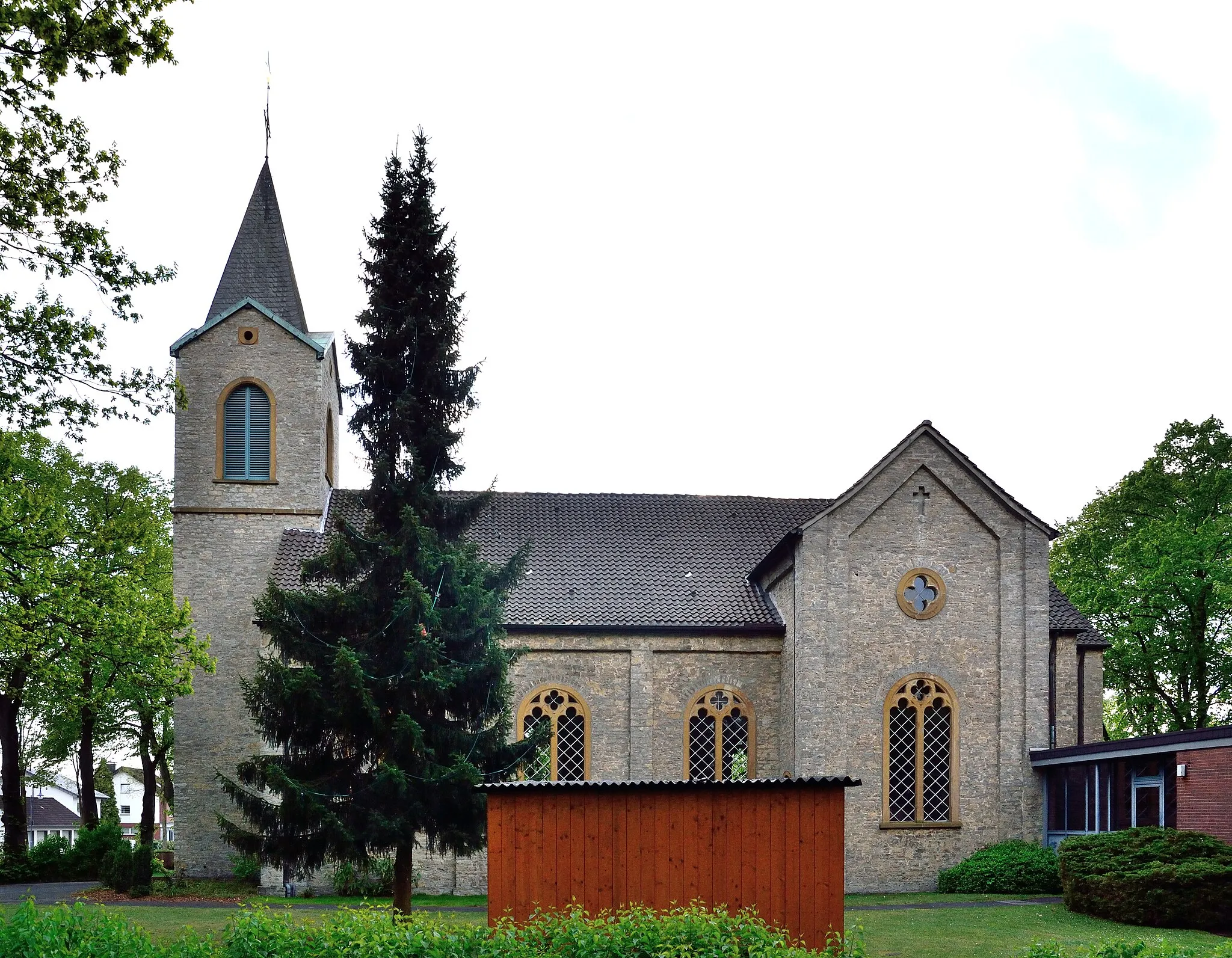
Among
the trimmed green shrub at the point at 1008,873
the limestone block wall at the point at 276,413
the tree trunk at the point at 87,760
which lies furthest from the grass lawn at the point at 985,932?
the tree trunk at the point at 87,760

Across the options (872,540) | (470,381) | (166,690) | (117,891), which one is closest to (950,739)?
(872,540)

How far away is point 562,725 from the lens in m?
29.0

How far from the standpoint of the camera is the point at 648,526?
3312 centimetres

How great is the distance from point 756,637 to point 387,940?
63.1 ft

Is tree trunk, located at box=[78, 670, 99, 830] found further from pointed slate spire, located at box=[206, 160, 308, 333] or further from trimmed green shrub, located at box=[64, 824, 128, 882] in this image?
pointed slate spire, located at box=[206, 160, 308, 333]

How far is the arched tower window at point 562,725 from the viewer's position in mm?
28797

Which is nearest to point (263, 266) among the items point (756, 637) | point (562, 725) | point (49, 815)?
point (562, 725)

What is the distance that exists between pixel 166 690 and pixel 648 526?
13.4m

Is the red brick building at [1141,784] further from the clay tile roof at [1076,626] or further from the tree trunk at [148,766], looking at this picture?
the tree trunk at [148,766]

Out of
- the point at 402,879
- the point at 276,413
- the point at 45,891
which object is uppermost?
the point at 276,413

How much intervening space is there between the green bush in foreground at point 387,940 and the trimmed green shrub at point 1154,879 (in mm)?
10546

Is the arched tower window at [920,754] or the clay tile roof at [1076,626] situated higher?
the clay tile roof at [1076,626]

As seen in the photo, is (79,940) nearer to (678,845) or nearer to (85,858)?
(678,845)

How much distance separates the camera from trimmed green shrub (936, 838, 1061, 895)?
2603 centimetres
